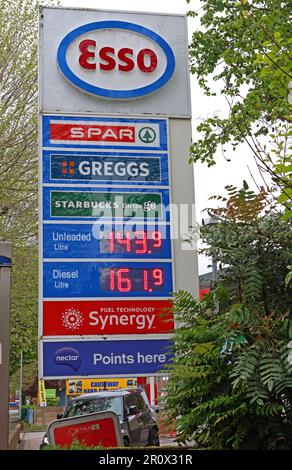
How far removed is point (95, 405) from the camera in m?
14.1

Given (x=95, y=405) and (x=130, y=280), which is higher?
(x=130, y=280)

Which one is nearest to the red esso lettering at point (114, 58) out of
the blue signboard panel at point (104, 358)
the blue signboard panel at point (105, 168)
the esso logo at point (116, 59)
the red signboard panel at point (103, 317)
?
the esso logo at point (116, 59)

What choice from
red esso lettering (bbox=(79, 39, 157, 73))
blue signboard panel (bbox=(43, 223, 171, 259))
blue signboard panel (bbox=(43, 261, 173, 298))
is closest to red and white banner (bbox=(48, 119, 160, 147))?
red esso lettering (bbox=(79, 39, 157, 73))

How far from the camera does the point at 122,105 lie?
8375mm

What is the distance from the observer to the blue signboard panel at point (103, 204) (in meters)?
7.74

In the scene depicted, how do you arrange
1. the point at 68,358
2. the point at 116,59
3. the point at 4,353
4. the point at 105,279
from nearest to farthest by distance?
the point at 4,353
the point at 68,358
the point at 105,279
the point at 116,59

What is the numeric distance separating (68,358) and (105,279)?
37.8 inches

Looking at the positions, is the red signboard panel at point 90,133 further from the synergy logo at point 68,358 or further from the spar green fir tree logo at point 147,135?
the synergy logo at point 68,358

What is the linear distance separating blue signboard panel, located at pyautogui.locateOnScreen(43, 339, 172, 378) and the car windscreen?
586 centimetres

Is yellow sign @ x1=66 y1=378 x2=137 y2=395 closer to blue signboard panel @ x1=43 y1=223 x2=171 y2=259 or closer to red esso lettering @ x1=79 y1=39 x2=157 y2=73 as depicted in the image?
blue signboard panel @ x1=43 y1=223 x2=171 y2=259

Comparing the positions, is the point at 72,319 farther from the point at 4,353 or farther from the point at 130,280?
the point at 4,353

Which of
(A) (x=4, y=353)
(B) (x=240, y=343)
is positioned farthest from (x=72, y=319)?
(B) (x=240, y=343)

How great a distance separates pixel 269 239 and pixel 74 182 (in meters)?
2.93

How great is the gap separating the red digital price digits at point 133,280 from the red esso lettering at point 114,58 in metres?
2.57
